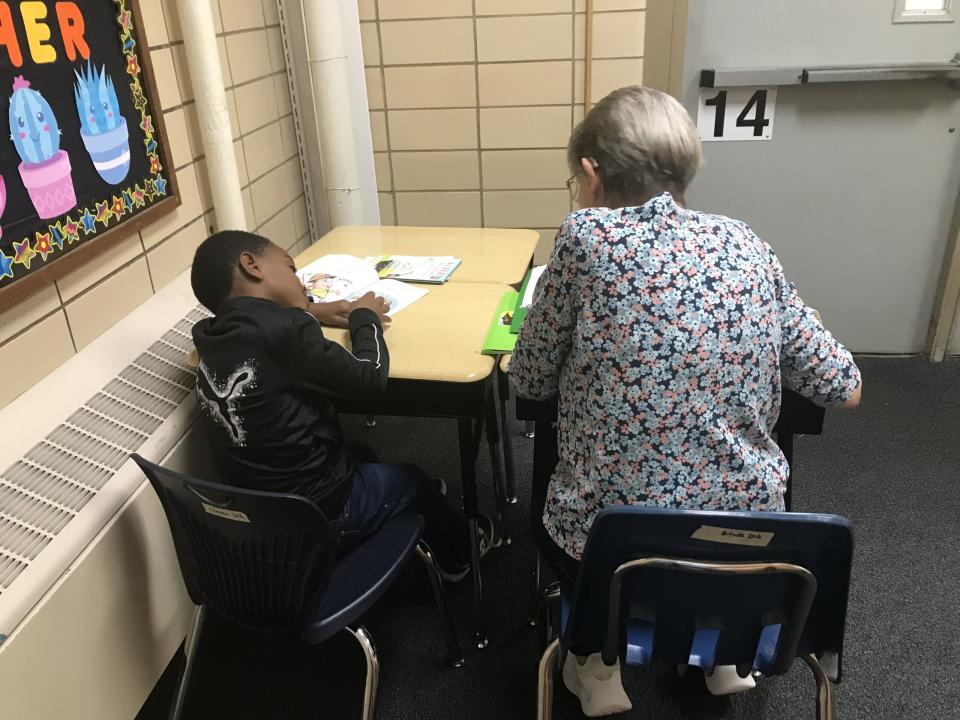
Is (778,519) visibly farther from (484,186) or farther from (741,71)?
(484,186)

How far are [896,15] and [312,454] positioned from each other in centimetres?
244

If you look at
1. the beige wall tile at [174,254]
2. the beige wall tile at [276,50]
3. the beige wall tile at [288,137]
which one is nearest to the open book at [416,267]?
the beige wall tile at [174,254]

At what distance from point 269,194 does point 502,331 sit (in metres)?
1.40

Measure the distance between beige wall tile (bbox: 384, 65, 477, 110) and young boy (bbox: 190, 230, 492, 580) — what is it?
1.70 m

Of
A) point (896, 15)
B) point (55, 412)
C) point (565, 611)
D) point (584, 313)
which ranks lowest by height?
point (565, 611)

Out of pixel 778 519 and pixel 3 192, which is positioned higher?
pixel 3 192

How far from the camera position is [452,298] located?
1.71m

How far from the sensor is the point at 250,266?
1.39 meters

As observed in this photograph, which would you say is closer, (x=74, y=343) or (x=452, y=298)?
(x=74, y=343)

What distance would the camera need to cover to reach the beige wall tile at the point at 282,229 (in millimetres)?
2537

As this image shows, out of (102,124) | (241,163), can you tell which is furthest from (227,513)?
(241,163)

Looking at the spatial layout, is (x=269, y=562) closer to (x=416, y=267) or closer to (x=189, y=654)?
(x=189, y=654)

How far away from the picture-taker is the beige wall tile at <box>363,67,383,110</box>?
2.93 metres

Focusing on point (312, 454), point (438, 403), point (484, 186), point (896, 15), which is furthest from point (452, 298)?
point (896, 15)
